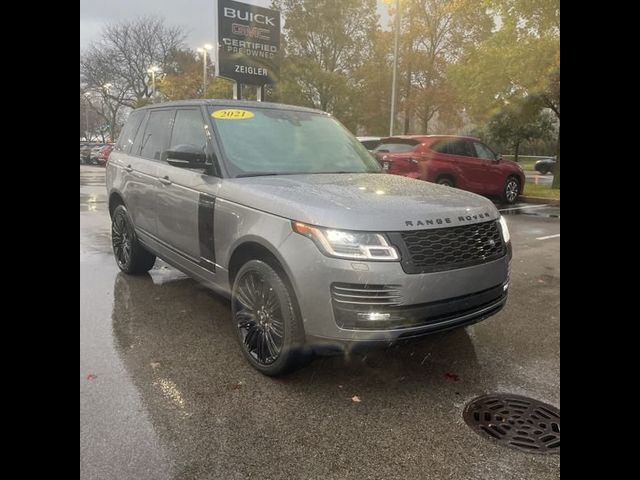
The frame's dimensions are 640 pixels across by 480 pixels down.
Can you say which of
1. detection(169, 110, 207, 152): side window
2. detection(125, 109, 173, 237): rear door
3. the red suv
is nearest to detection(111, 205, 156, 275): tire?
detection(125, 109, 173, 237): rear door

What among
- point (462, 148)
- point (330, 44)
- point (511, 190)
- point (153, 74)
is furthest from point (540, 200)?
point (153, 74)

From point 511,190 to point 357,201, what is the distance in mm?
12381

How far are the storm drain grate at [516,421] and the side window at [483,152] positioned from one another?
1102 cm

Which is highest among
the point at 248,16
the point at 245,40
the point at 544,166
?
the point at 248,16

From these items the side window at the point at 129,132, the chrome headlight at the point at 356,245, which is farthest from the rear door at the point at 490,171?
the chrome headlight at the point at 356,245

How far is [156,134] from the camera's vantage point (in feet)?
17.2

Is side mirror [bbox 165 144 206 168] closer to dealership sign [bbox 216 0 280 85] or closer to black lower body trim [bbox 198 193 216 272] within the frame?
black lower body trim [bbox 198 193 216 272]

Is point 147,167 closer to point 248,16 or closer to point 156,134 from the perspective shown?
point 156,134

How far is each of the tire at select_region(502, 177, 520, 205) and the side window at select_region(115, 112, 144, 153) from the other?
35.5ft

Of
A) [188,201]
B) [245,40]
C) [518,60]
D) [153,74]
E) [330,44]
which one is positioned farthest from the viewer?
[153,74]

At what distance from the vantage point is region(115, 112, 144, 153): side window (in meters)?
5.79
